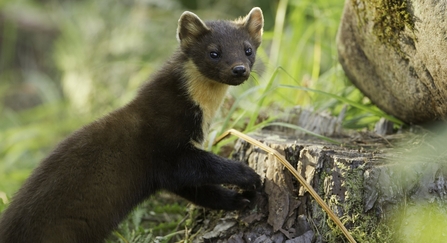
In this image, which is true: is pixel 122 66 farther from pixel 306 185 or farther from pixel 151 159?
pixel 306 185

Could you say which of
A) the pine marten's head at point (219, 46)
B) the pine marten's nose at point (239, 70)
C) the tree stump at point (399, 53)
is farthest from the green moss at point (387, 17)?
the pine marten's nose at point (239, 70)

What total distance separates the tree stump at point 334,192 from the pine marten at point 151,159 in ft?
0.64

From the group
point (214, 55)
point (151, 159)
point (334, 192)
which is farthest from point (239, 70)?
point (334, 192)

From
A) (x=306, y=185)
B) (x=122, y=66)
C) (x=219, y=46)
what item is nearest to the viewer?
(x=306, y=185)

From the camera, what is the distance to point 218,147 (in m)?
5.44

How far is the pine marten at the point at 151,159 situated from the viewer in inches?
159

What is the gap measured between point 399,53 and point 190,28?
1.71 meters

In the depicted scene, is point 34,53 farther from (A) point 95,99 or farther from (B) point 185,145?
(B) point 185,145

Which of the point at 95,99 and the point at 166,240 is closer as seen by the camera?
the point at 166,240

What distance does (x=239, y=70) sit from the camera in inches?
172

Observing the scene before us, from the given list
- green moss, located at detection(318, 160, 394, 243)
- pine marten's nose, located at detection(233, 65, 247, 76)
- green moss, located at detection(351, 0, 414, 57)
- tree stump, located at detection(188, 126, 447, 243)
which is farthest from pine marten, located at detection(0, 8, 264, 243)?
green moss, located at detection(351, 0, 414, 57)

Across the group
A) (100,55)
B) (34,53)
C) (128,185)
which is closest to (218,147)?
(128,185)

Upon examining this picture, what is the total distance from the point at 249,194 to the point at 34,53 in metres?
11.5

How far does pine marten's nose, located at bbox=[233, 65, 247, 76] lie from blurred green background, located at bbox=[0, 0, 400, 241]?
82 centimetres
